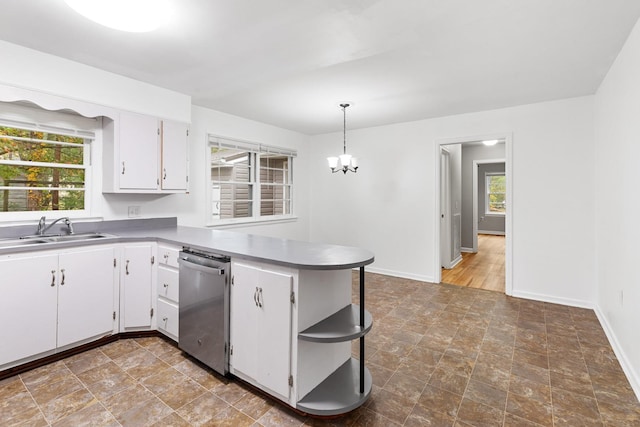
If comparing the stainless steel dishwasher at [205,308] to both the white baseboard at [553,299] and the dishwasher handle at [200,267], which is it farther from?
the white baseboard at [553,299]

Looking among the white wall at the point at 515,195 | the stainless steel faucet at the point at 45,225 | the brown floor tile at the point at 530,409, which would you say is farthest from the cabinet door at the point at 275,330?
the white wall at the point at 515,195

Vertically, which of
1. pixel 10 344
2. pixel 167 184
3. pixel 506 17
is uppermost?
pixel 506 17

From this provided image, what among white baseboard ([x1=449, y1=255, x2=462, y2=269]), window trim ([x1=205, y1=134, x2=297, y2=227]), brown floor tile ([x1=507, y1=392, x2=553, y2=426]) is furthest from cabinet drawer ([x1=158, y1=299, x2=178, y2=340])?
white baseboard ([x1=449, y1=255, x2=462, y2=269])

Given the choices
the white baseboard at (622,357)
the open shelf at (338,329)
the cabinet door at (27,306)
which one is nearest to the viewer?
the open shelf at (338,329)

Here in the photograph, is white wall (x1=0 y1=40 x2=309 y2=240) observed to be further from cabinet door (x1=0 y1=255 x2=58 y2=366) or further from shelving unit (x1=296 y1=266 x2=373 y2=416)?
shelving unit (x1=296 y1=266 x2=373 y2=416)

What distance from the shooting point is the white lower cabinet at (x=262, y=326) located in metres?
1.83

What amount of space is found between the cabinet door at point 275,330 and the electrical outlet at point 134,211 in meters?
2.21

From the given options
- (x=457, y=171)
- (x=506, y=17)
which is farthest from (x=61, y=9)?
(x=457, y=171)

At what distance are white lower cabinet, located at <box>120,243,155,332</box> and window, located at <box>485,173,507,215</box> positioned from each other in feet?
34.3

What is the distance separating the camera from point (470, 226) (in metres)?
7.36

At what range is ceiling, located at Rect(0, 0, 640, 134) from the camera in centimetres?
→ 199

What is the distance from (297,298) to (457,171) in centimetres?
558

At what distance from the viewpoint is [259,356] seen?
6.45ft

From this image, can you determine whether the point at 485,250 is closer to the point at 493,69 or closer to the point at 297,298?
the point at 493,69
